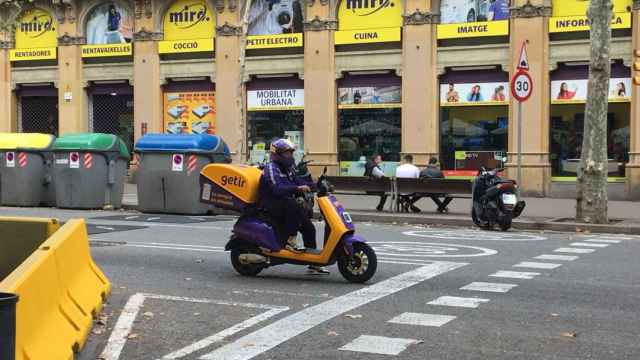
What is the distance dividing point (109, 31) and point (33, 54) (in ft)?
12.0

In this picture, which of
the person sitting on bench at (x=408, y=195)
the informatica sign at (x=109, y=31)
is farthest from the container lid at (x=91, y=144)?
the informatica sign at (x=109, y=31)

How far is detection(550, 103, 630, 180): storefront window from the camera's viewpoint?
73.6ft

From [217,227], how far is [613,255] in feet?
23.1

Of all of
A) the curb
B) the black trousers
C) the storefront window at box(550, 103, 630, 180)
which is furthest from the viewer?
the storefront window at box(550, 103, 630, 180)

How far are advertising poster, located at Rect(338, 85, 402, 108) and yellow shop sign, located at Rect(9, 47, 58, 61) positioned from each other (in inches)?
472

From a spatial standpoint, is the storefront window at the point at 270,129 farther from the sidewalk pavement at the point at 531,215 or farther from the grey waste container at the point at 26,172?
the grey waste container at the point at 26,172

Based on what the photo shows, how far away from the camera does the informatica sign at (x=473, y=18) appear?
928 inches

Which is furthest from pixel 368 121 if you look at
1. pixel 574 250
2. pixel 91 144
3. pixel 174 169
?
pixel 574 250

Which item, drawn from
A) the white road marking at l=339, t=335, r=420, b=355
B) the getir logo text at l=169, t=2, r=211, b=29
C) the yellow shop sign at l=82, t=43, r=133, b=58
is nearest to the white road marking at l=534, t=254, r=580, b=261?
the white road marking at l=339, t=335, r=420, b=355

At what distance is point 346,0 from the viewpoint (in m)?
25.8

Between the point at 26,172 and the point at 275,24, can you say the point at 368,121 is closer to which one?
the point at 275,24

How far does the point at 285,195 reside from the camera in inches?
335

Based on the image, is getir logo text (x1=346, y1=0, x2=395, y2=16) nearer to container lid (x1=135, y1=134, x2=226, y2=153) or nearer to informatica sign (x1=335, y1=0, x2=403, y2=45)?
informatica sign (x1=335, y1=0, x2=403, y2=45)

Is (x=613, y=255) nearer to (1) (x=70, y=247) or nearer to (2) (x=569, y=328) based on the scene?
(2) (x=569, y=328)
